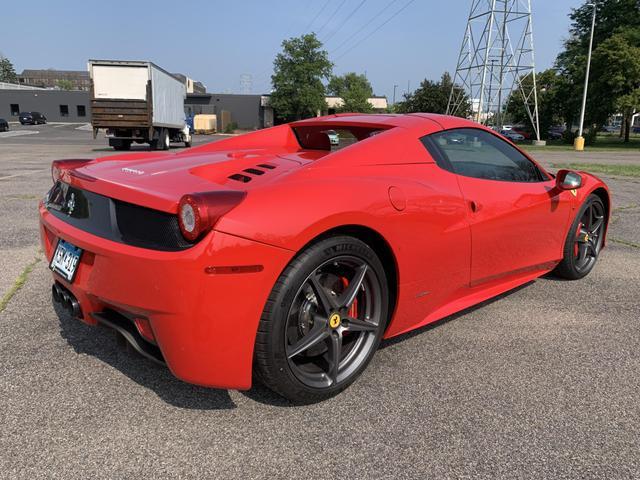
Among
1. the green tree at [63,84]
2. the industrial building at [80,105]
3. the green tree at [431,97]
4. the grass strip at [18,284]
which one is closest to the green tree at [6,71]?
the green tree at [63,84]

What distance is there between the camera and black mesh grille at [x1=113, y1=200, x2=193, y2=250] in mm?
2070

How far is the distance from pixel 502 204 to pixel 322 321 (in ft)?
4.79

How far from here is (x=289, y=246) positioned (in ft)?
6.95

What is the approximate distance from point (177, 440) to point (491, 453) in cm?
128

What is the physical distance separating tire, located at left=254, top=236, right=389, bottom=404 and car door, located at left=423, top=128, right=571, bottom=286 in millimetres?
798

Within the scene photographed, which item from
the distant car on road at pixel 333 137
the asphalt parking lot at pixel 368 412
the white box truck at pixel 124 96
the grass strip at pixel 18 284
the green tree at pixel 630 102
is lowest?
the asphalt parking lot at pixel 368 412

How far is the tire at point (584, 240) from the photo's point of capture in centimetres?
404

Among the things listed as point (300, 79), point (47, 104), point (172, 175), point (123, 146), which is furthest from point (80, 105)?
point (172, 175)

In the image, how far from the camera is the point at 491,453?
210 cm

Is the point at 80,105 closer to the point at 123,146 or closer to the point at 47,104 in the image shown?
the point at 47,104

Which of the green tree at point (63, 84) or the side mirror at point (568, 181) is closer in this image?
the side mirror at point (568, 181)

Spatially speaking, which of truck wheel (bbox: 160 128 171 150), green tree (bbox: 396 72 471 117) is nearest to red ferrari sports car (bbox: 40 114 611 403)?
truck wheel (bbox: 160 128 171 150)

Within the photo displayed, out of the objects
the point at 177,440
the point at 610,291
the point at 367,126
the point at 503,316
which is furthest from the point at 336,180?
the point at 610,291

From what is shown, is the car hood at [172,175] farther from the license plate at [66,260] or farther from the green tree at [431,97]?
the green tree at [431,97]
